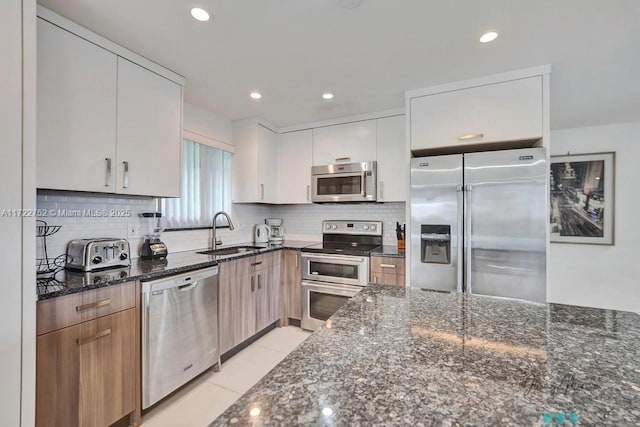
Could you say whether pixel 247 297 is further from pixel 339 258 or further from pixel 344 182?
pixel 344 182

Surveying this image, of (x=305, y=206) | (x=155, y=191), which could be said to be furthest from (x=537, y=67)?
(x=155, y=191)

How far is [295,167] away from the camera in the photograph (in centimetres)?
341

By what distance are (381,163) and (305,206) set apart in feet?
4.02

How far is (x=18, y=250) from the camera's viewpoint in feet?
3.76

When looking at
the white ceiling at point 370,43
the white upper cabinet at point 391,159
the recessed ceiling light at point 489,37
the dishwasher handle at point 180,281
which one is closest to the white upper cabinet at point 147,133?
the white ceiling at point 370,43

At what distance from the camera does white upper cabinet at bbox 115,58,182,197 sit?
1.87 metres

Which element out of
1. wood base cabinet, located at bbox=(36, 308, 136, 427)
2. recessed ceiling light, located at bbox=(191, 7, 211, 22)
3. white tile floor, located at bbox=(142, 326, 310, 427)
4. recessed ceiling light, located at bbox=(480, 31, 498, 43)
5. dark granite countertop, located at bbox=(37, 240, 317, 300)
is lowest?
white tile floor, located at bbox=(142, 326, 310, 427)

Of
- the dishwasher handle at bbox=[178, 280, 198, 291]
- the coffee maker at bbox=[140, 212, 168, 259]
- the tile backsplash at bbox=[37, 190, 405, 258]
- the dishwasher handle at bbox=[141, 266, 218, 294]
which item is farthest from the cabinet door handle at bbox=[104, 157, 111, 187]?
the dishwasher handle at bbox=[178, 280, 198, 291]

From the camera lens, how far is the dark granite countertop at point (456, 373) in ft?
1.72

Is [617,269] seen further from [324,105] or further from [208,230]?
[208,230]

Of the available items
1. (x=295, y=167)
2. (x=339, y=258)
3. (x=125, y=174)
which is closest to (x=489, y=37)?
(x=339, y=258)

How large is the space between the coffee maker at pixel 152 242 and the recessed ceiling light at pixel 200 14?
4.94ft

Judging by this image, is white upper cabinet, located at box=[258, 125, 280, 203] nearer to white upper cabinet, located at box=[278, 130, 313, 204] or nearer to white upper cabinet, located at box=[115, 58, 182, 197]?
white upper cabinet, located at box=[278, 130, 313, 204]

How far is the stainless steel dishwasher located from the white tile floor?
4.7 inches
